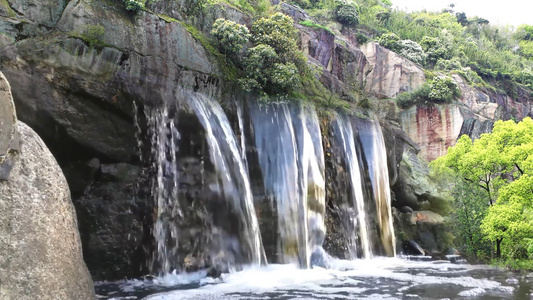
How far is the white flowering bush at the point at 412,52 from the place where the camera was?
41781 millimetres

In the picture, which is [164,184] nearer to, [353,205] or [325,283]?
[325,283]

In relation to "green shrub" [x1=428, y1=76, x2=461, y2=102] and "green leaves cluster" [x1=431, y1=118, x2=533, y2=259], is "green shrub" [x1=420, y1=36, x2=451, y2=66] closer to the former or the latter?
"green shrub" [x1=428, y1=76, x2=461, y2=102]

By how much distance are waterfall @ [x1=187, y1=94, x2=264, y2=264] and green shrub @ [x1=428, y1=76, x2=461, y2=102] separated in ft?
83.9

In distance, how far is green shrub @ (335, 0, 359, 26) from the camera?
135 ft

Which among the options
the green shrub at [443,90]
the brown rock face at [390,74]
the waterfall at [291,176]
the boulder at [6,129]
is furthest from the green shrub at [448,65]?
the boulder at [6,129]

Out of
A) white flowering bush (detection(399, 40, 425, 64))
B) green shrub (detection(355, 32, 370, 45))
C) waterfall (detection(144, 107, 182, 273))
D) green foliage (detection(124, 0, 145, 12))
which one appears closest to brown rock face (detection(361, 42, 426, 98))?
green shrub (detection(355, 32, 370, 45))

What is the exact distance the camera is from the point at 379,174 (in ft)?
67.6

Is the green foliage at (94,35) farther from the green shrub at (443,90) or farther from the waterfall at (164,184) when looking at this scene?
the green shrub at (443,90)

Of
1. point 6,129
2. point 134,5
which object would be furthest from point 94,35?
point 6,129

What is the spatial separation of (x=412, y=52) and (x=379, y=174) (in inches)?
1010

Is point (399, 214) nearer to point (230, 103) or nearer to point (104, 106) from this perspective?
point (230, 103)

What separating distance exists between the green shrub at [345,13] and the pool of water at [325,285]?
30934mm

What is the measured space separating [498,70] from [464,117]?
57.7 ft

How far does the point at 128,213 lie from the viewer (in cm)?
1177
